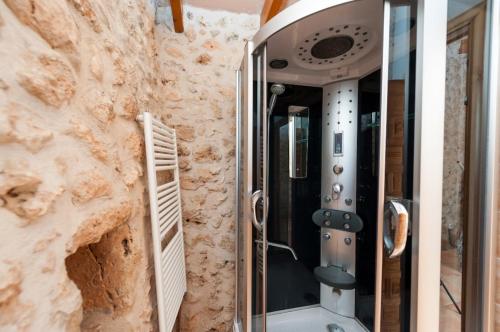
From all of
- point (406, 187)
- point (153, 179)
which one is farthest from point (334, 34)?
point (153, 179)

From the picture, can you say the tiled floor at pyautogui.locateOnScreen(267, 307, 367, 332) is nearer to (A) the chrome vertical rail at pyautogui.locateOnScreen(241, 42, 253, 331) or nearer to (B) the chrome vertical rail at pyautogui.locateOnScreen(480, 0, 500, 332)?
(A) the chrome vertical rail at pyautogui.locateOnScreen(241, 42, 253, 331)

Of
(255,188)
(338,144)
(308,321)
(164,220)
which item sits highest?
(338,144)

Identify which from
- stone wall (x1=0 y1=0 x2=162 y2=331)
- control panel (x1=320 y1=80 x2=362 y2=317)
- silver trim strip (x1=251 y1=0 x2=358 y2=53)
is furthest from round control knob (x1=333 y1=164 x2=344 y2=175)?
stone wall (x1=0 y1=0 x2=162 y2=331)

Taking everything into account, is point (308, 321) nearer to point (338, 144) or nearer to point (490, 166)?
A: point (338, 144)

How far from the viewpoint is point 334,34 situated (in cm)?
104

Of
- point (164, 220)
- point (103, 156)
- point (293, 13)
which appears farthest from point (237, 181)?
point (293, 13)

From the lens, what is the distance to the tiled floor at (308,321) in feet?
5.08

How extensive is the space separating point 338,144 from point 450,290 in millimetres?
1009

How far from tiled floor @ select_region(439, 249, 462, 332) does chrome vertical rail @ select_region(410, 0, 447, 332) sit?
3.3 inches

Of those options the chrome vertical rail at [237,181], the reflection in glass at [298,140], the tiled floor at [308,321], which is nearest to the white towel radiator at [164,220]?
the chrome vertical rail at [237,181]

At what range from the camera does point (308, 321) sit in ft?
5.29

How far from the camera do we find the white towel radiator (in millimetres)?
926

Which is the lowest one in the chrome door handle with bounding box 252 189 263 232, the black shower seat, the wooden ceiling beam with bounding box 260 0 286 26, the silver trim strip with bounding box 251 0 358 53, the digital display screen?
the black shower seat

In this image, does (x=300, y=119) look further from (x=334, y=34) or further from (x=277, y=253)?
(x=277, y=253)
